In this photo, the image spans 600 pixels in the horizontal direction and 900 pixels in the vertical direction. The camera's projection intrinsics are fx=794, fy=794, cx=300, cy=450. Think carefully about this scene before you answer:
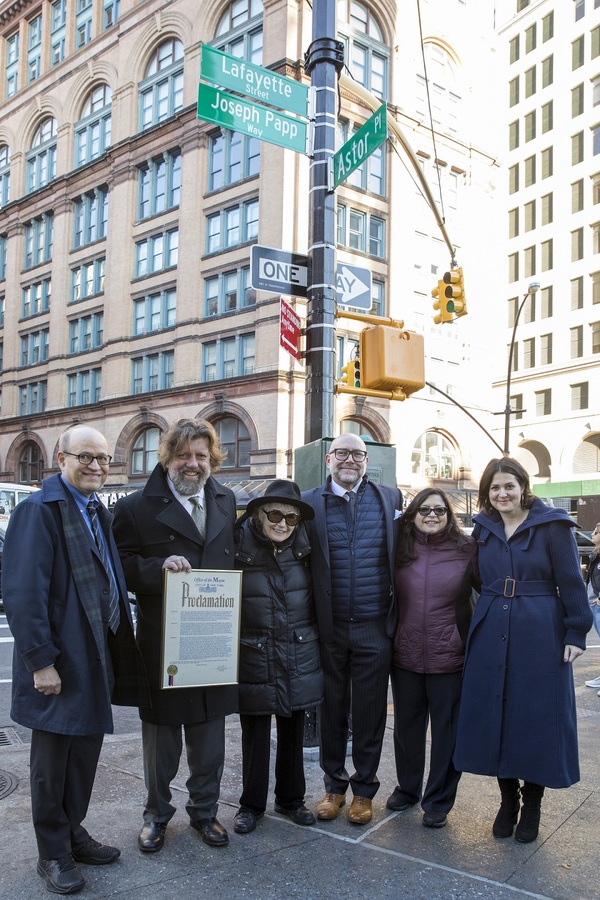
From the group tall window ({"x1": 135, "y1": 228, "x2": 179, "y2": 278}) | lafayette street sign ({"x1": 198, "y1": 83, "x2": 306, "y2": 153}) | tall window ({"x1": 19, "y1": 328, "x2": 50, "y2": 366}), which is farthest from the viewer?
tall window ({"x1": 19, "y1": 328, "x2": 50, "y2": 366})

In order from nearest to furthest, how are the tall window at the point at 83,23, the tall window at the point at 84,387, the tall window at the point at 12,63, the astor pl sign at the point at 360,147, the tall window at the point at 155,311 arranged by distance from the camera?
1. the astor pl sign at the point at 360,147
2. the tall window at the point at 155,311
3. the tall window at the point at 84,387
4. the tall window at the point at 83,23
5. the tall window at the point at 12,63

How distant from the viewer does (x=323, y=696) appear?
4.73 m

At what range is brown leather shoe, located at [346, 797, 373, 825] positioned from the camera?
444 cm

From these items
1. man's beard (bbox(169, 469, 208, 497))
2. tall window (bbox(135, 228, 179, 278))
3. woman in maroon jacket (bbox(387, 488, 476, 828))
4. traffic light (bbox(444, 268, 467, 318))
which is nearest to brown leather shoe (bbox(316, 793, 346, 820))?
woman in maroon jacket (bbox(387, 488, 476, 828))

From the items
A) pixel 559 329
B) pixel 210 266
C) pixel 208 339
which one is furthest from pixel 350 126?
pixel 559 329

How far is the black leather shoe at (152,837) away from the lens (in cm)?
402

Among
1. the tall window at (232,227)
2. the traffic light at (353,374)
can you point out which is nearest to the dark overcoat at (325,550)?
the traffic light at (353,374)

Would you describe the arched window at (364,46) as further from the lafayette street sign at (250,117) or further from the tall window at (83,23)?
the lafayette street sign at (250,117)

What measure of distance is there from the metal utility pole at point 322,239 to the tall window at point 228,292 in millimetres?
24337

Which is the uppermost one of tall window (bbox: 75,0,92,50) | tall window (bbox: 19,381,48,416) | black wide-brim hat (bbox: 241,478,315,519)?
tall window (bbox: 75,0,92,50)

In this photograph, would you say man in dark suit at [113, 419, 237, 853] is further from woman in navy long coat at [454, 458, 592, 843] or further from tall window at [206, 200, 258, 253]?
tall window at [206, 200, 258, 253]

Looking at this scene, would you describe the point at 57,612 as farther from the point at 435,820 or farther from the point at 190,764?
the point at 435,820

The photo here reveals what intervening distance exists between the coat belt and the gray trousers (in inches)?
68.2

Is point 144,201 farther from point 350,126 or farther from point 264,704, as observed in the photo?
point 264,704
